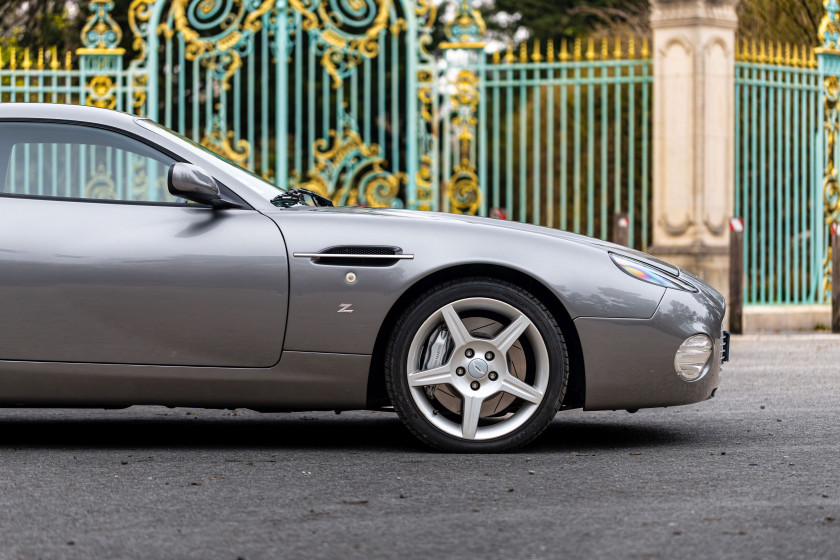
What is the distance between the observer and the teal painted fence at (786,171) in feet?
43.8

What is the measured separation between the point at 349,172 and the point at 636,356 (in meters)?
8.30

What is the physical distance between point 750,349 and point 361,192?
13.8ft

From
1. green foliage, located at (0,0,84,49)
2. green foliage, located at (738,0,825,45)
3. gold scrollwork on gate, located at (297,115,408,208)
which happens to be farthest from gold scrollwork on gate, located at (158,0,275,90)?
green foliage, located at (0,0,84,49)

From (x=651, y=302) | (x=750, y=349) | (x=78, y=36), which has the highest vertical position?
(x=78, y=36)

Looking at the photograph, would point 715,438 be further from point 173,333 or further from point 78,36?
point 78,36

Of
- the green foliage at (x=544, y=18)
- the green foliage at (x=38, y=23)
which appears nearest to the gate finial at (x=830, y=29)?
the green foliage at (x=38, y=23)

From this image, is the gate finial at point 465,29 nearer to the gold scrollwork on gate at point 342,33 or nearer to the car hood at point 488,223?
the gold scrollwork on gate at point 342,33

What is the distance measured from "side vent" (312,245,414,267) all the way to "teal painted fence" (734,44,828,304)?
8.38 m

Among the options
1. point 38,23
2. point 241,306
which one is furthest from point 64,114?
point 38,23

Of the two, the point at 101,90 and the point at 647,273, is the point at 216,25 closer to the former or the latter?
the point at 101,90

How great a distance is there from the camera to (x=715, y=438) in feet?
19.3

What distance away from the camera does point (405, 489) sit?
4578 mm

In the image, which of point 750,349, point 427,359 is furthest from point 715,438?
point 750,349

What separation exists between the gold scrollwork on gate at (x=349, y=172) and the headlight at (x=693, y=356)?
7.73 metres
